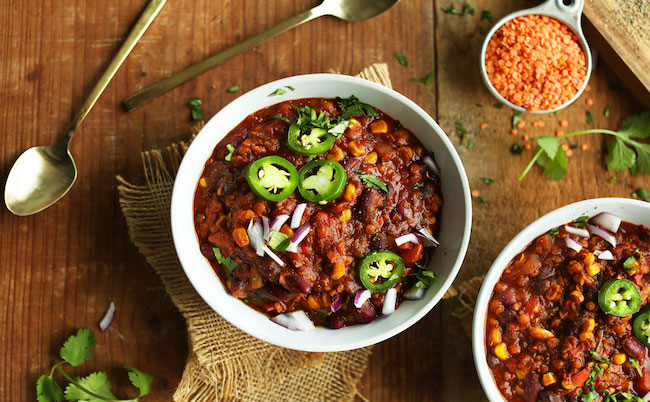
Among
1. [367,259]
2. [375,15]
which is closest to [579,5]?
[375,15]

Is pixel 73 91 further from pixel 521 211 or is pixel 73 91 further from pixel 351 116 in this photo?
pixel 521 211

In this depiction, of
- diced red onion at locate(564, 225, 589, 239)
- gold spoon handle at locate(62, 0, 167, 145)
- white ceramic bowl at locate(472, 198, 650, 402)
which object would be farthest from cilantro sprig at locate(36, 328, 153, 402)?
diced red onion at locate(564, 225, 589, 239)

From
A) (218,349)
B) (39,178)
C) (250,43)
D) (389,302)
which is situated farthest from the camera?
(250,43)

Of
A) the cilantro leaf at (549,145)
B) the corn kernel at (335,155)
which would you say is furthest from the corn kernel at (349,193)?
the cilantro leaf at (549,145)

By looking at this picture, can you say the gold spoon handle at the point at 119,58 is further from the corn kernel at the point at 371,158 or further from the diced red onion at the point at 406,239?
the diced red onion at the point at 406,239

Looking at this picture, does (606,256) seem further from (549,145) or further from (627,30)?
(627,30)

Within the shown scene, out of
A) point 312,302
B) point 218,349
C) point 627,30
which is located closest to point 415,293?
point 312,302
